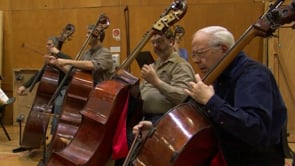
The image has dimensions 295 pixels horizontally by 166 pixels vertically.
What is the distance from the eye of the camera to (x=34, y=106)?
427 centimetres

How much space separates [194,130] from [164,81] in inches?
43.6

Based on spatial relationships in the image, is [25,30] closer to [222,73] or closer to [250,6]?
[250,6]

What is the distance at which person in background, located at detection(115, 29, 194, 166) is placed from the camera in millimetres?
2615

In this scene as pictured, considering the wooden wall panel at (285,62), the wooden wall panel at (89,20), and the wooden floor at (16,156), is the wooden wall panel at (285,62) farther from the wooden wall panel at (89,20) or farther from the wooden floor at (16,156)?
the wooden floor at (16,156)

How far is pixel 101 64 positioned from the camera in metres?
3.69

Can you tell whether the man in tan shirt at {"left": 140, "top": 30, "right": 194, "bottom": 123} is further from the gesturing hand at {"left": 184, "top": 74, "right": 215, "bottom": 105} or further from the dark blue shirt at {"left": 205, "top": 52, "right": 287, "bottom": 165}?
the gesturing hand at {"left": 184, "top": 74, "right": 215, "bottom": 105}

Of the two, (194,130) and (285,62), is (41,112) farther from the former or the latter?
(285,62)

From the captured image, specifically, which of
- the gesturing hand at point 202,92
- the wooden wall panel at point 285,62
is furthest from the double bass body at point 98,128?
the wooden wall panel at point 285,62

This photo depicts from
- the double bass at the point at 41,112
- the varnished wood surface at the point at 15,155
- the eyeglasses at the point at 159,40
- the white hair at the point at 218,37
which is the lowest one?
the varnished wood surface at the point at 15,155

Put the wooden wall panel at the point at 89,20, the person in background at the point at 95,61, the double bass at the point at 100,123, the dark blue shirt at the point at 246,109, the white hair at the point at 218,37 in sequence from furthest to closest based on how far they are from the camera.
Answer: the wooden wall panel at the point at 89,20
the person in background at the point at 95,61
the double bass at the point at 100,123
the white hair at the point at 218,37
the dark blue shirt at the point at 246,109

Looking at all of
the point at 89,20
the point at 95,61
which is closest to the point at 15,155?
the point at 95,61

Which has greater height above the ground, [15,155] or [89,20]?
[89,20]

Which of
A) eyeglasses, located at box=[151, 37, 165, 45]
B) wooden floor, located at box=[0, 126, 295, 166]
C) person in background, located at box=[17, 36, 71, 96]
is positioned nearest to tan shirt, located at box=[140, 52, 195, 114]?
eyeglasses, located at box=[151, 37, 165, 45]

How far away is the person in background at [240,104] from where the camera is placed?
1.66 metres
